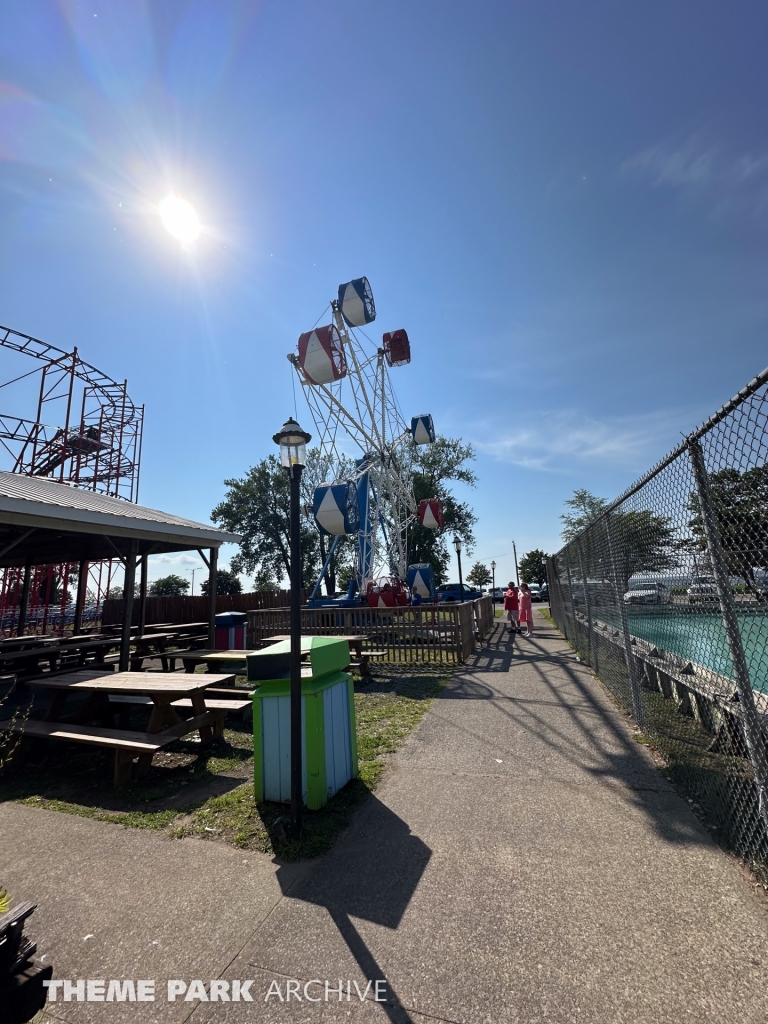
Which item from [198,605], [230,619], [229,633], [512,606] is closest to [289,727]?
[229,633]

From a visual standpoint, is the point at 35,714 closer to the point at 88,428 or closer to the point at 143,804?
the point at 143,804

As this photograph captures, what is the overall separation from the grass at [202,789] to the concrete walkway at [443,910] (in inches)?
6.3

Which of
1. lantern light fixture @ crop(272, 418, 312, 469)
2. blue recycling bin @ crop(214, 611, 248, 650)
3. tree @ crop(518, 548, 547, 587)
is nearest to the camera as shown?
lantern light fixture @ crop(272, 418, 312, 469)

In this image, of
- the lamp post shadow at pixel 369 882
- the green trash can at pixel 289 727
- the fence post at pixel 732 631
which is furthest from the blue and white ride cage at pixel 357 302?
the lamp post shadow at pixel 369 882

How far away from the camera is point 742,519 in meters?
2.30

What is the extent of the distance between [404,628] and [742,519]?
778 cm

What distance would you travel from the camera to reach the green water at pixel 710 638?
244 cm

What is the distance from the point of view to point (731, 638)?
2365 millimetres

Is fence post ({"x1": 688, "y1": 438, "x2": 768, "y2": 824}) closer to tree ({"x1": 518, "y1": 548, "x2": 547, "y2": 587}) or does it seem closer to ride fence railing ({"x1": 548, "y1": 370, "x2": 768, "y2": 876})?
ride fence railing ({"x1": 548, "y1": 370, "x2": 768, "y2": 876})

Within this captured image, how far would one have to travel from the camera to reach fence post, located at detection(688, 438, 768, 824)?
7.46ft

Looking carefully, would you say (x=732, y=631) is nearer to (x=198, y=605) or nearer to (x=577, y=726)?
(x=577, y=726)

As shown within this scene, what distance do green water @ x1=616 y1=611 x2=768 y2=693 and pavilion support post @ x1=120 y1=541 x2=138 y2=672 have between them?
23.7 feet

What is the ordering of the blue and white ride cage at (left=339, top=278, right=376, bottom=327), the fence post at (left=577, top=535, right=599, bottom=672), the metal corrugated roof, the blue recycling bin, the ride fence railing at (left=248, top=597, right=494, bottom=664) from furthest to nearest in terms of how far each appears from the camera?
1. the blue and white ride cage at (left=339, top=278, right=376, bottom=327)
2. the blue recycling bin
3. the ride fence railing at (left=248, top=597, right=494, bottom=664)
4. the fence post at (left=577, top=535, right=599, bottom=672)
5. the metal corrugated roof

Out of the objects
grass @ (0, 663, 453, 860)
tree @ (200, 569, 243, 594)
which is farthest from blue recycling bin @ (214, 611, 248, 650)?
tree @ (200, 569, 243, 594)
